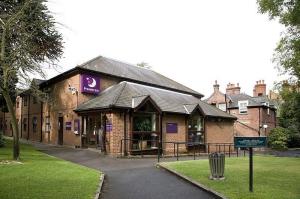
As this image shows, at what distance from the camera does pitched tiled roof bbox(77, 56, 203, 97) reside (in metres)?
27.5

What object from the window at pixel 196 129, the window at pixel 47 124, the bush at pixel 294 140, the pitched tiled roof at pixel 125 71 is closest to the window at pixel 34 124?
the window at pixel 47 124

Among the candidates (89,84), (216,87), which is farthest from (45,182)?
(216,87)

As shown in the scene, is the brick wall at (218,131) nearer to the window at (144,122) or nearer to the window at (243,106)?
the window at (144,122)

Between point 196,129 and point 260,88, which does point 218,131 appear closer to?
point 196,129

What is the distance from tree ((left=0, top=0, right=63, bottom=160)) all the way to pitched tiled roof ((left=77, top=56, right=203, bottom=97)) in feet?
19.8

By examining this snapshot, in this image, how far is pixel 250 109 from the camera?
4419 centimetres

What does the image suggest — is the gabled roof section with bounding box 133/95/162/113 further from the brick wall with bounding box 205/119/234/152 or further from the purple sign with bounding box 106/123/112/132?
the brick wall with bounding box 205/119/234/152

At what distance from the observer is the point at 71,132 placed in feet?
85.8

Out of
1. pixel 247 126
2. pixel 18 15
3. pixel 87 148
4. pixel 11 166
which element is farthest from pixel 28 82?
pixel 247 126

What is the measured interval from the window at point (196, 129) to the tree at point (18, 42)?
1260cm

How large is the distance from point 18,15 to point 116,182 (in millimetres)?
9232

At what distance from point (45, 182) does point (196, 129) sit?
19.4m

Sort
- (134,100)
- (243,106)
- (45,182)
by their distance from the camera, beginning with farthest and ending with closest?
(243,106) → (134,100) → (45,182)

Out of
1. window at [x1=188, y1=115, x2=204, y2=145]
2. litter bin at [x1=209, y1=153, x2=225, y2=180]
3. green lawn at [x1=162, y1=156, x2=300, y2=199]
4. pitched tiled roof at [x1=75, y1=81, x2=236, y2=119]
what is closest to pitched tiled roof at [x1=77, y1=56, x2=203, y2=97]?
pitched tiled roof at [x1=75, y1=81, x2=236, y2=119]
